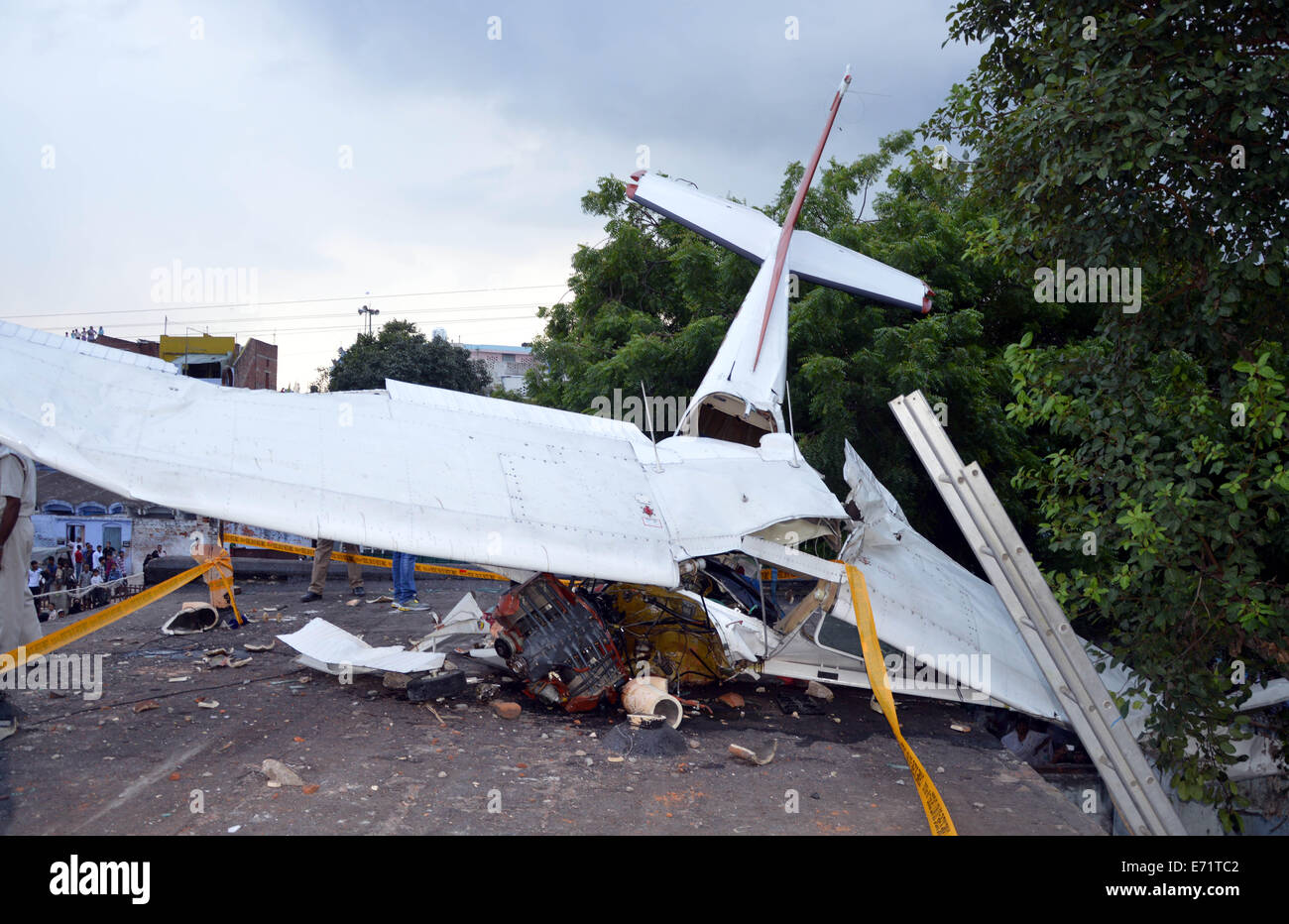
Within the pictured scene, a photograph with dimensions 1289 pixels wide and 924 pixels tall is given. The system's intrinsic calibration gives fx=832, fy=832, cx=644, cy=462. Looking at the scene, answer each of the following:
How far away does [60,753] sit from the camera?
19.0 ft

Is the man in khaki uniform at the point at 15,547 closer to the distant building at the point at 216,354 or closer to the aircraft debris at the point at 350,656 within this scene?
the aircraft debris at the point at 350,656

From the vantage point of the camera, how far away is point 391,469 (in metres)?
6.29

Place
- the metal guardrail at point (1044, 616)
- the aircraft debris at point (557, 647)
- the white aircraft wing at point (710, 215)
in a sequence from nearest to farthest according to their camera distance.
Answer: the metal guardrail at point (1044, 616) < the aircraft debris at point (557, 647) < the white aircraft wing at point (710, 215)

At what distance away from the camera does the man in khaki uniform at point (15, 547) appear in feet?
20.3

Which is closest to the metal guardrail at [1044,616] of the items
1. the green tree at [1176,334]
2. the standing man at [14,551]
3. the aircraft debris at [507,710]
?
the green tree at [1176,334]

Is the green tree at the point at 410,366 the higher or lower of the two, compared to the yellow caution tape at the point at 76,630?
higher

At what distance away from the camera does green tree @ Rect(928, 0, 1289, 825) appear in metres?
5.28

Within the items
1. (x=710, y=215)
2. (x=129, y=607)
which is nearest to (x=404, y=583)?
(x=129, y=607)

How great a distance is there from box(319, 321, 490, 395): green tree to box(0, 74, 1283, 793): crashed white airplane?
93.1ft

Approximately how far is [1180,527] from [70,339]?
7634 mm

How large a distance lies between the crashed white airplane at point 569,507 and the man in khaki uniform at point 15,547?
1118mm

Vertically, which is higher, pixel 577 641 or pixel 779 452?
pixel 779 452
